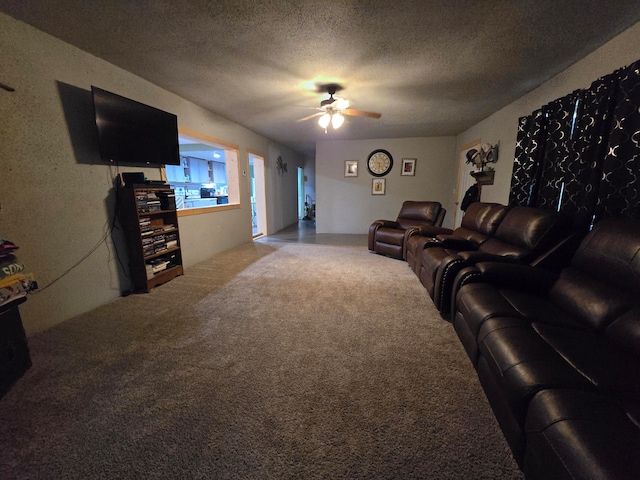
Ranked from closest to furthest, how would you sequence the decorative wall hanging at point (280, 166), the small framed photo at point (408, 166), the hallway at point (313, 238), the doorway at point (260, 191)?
1. the hallway at point (313, 238)
2. the doorway at point (260, 191)
3. the small framed photo at point (408, 166)
4. the decorative wall hanging at point (280, 166)

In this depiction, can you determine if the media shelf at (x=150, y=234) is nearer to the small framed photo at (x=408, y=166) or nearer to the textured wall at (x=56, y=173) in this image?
the textured wall at (x=56, y=173)

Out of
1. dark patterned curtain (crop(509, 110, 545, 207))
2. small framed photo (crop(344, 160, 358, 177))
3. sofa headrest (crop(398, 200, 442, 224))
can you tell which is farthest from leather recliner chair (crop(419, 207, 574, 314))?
small framed photo (crop(344, 160, 358, 177))

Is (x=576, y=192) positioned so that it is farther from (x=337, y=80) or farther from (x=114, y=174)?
(x=114, y=174)

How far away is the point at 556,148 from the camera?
245cm

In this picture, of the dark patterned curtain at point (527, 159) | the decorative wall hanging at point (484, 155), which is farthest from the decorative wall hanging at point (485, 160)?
the dark patterned curtain at point (527, 159)

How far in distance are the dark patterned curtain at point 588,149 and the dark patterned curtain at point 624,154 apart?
0.21ft

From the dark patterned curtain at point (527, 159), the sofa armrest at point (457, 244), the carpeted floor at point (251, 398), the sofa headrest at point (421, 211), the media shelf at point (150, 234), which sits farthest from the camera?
the sofa headrest at point (421, 211)

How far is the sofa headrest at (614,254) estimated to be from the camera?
131 cm

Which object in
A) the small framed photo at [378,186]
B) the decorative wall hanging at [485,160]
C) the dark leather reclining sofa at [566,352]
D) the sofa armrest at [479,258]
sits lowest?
the dark leather reclining sofa at [566,352]

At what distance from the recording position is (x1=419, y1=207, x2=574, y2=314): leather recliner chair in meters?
2.01

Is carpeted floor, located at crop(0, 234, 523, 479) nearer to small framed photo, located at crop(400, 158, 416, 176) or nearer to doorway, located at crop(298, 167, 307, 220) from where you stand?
small framed photo, located at crop(400, 158, 416, 176)

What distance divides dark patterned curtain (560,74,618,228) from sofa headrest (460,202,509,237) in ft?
1.77

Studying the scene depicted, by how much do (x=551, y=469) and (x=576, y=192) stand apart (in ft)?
7.82

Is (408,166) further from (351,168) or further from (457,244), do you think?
(457,244)
